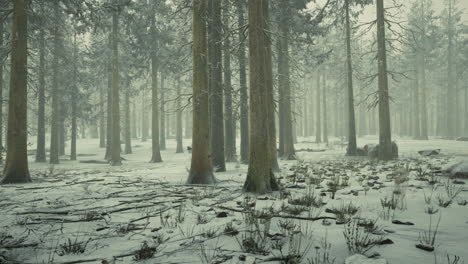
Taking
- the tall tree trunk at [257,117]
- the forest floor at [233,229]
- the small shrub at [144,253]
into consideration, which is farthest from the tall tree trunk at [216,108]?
the small shrub at [144,253]

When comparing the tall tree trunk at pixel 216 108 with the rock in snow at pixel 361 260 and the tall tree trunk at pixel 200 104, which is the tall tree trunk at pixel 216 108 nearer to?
the tall tree trunk at pixel 200 104

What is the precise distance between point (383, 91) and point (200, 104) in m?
8.57

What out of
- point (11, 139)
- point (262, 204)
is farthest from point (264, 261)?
point (11, 139)

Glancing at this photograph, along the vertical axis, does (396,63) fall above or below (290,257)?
above

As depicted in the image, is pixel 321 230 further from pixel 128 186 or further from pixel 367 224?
pixel 128 186

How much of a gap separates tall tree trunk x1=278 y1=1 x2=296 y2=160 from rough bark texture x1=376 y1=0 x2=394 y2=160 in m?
3.71

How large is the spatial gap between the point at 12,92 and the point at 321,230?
992cm

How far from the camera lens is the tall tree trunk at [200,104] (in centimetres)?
772

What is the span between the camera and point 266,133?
6078mm

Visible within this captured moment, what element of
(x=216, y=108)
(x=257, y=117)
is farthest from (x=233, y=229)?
(x=216, y=108)

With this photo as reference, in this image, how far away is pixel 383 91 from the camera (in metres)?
12.6

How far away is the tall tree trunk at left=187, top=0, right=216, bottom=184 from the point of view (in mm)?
7723

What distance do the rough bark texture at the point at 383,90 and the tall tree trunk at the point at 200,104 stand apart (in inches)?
325

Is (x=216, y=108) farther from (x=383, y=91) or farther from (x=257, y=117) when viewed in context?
(x=383, y=91)
